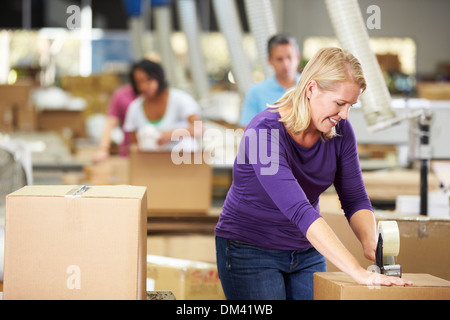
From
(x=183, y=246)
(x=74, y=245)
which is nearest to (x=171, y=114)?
(x=183, y=246)

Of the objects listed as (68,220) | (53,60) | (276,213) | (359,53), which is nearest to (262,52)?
(359,53)

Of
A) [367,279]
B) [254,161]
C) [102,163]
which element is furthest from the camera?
[102,163]

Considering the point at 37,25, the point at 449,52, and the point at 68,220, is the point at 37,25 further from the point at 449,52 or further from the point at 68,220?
the point at 68,220

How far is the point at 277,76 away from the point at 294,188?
178 centimetres

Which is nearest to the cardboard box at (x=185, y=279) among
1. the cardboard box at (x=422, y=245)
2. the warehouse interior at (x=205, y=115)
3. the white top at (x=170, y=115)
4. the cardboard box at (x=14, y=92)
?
the warehouse interior at (x=205, y=115)

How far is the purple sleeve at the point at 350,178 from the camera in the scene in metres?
1.99

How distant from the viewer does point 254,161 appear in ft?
6.02

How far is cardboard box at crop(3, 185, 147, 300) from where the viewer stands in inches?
63.5

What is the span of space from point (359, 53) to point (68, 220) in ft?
6.65

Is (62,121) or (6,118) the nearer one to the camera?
(6,118)

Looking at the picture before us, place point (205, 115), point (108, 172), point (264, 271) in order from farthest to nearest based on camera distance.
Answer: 1. point (205, 115)
2. point (108, 172)
3. point (264, 271)

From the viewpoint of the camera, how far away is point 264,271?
6.37ft

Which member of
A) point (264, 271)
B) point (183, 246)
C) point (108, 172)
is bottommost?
point (183, 246)

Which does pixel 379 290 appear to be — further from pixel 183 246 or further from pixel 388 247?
pixel 183 246
